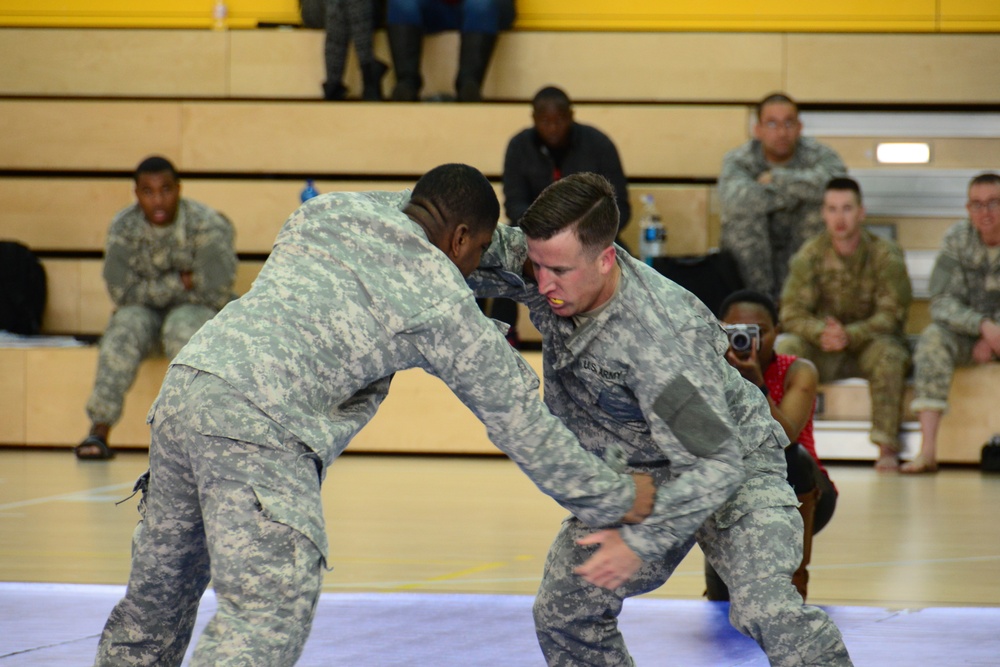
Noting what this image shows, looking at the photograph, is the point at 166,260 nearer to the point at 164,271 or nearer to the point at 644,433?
the point at 164,271

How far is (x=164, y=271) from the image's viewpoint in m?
7.11

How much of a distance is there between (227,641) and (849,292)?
17.2ft

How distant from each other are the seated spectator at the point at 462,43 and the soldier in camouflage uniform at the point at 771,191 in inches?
65.7

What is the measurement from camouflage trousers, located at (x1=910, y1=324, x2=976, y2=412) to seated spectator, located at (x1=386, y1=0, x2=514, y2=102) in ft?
10.0

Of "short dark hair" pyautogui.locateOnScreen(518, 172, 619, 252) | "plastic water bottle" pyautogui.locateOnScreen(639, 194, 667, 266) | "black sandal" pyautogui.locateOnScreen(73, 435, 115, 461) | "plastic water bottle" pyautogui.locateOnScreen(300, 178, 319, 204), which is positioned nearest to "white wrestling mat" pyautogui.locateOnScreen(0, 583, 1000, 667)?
"short dark hair" pyautogui.locateOnScreen(518, 172, 619, 252)

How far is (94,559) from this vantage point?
4156 millimetres

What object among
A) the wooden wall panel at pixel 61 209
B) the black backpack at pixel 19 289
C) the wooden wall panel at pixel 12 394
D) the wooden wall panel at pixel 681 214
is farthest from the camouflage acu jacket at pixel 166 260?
the wooden wall panel at pixel 681 214

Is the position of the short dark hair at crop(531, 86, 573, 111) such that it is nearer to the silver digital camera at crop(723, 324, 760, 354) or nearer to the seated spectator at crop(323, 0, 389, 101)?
the seated spectator at crop(323, 0, 389, 101)

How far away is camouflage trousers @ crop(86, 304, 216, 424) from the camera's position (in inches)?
269

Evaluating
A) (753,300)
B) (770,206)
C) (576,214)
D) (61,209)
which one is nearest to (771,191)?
(770,206)

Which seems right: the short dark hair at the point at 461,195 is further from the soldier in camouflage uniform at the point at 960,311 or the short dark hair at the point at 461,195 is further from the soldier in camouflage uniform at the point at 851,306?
the soldier in camouflage uniform at the point at 960,311

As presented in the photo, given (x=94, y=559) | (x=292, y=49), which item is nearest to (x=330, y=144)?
(x=292, y=49)

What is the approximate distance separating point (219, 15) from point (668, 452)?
7.14m

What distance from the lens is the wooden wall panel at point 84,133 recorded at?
823 centimetres
